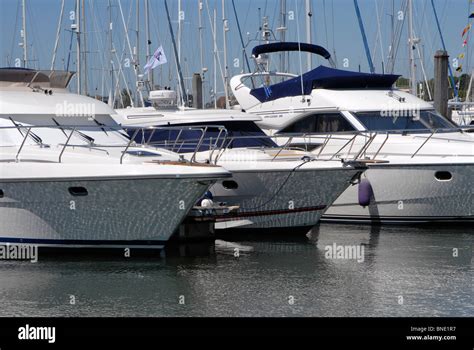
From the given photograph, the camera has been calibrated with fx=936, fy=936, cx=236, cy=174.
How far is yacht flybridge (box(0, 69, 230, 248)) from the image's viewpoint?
12609 mm

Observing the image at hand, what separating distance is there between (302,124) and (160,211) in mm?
6118

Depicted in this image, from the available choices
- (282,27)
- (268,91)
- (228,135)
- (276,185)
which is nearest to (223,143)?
(276,185)

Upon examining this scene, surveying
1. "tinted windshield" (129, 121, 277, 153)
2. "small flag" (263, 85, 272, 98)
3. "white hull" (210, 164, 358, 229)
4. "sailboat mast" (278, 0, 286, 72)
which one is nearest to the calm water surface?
"white hull" (210, 164, 358, 229)

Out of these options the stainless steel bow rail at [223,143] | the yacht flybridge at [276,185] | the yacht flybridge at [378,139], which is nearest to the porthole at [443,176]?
the yacht flybridge at [378,139]

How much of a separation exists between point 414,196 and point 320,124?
8.28 feet

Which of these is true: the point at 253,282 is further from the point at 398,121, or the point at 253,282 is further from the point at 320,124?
the point at 398,121

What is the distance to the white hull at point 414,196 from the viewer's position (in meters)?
16.4

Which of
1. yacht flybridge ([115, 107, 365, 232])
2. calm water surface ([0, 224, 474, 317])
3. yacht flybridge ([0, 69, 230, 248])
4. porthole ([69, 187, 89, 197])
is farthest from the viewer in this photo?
yacht flybridge ([115, 107, 365, 232])

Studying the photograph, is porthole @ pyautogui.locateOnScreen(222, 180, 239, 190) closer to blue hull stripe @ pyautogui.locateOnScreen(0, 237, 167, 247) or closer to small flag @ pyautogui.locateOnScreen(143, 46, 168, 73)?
blue hull stripe @ pyautogui.locateOnScreen(0, 237, 167, 247)

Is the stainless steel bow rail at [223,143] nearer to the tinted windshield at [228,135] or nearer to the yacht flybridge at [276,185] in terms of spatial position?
the tinted windshield at [228,135]

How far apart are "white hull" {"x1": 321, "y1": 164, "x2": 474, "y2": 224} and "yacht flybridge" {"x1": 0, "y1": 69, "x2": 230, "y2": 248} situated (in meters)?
4.61

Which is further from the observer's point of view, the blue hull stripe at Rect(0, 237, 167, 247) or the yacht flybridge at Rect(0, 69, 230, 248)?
the blue hull stripe at Rect(0, 237, 167, 247)

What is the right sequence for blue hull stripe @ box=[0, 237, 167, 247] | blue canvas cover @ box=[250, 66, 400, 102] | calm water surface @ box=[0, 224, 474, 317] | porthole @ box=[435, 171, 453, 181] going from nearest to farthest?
calm water surface @ box=[0, 224, 474, 317]
blue hull stripe @ box=[0, 237, 167, 247]
porthole @ box=[435, 171, 453, 181]
blue canvas cover @ box=[250, 66, 400, 102]
